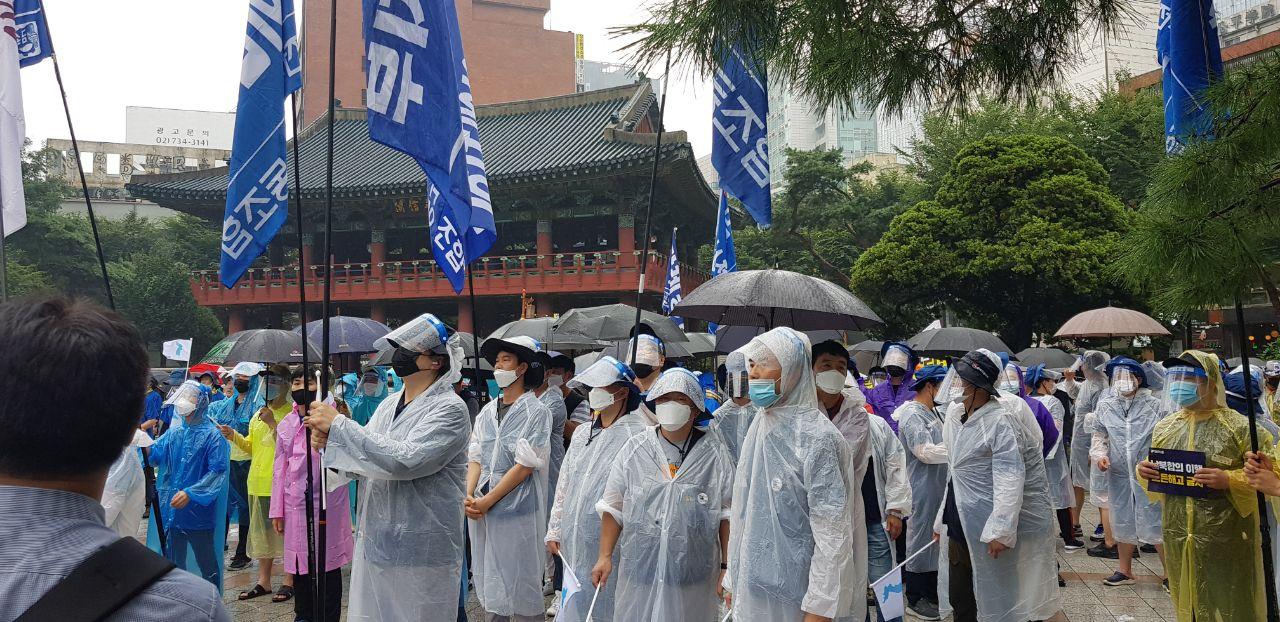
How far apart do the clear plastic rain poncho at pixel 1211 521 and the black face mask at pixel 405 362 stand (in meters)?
Result: 3.83

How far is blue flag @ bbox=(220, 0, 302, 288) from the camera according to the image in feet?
13.8

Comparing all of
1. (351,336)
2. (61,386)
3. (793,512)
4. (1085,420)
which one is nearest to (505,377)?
(793,512)

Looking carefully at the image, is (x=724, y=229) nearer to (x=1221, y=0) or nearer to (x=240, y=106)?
(x=240, y=106)

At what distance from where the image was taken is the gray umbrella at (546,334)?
376 inches

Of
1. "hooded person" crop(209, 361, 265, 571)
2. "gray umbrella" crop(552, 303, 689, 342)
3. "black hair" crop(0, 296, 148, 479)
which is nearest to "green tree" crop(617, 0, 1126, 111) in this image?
"black hair" crop(0, 296, 148, 479)

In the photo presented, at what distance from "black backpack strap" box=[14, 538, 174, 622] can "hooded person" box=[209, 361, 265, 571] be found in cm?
747

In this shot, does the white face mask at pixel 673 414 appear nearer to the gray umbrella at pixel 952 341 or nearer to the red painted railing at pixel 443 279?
the gray umbrella at pixel 952 341

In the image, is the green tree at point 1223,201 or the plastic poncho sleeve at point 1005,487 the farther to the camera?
the plastic poncho sleeve at point 1005,487

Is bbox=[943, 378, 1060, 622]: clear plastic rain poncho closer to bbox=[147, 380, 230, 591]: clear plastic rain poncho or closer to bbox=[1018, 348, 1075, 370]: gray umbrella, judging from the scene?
bbox=[147, 380, 230, 591]: clear plastic rain poncho

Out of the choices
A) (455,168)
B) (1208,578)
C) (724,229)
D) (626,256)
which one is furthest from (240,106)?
(626,256)

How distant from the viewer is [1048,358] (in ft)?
42.2

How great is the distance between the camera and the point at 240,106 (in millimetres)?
4242

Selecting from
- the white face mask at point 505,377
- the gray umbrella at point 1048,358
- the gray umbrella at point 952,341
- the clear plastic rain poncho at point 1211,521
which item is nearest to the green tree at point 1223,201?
the clear plastic rain poncho at point 1211,521

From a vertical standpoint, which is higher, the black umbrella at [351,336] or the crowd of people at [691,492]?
the black umbrella at [351,336]
